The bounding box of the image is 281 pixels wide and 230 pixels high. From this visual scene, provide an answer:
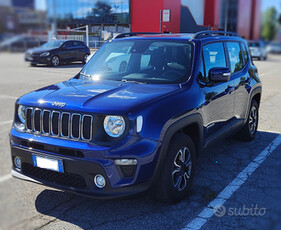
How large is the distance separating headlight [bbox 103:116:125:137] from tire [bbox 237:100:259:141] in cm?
309

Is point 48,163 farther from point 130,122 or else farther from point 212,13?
point 212,13

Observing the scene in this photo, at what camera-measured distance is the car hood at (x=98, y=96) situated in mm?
2973

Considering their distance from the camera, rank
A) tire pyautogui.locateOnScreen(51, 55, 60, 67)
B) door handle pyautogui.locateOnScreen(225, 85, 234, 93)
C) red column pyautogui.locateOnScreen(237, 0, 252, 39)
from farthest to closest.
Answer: tire pyautogui.locateOnScreen(51, 55, 60, 67) < red column pyautogui.locateOnScreen(237, 0, 252, 39) < door handle pyautogui.locateOnScreen(225, 85, 234, 93)

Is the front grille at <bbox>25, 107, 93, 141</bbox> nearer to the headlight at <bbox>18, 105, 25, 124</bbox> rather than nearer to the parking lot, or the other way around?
the headlight at <bbox>18, 105, 25, 124</bbox>

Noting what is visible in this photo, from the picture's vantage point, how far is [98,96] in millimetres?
3219

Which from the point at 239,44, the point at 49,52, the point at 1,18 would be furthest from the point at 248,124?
the point at 49,52

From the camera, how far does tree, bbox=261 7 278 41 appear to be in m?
4.63

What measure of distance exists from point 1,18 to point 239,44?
447 centimetres

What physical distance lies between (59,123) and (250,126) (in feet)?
12.0

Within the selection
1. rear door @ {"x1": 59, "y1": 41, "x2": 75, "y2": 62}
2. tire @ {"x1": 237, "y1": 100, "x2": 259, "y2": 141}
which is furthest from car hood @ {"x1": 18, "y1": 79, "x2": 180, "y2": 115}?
rear door @ {"x1": 59, "y1": 41, "x2": 75, "y2": 62}

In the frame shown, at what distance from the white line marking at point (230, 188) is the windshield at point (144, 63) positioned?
1.35 metres

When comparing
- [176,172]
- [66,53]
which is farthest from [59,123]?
[66,53]

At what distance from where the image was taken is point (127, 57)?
4.31 meters

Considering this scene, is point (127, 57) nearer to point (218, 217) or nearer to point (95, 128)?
point (95, 128)
